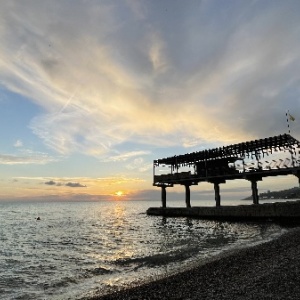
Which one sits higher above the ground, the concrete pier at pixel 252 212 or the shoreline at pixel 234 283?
the concrete pier at pixel 252 212

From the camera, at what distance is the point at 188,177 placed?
55.5 m

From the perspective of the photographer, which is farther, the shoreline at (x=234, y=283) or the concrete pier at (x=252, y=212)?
the concrete pier at (x=252, y=212)

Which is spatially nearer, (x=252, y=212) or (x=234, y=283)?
(x=234, y=283)

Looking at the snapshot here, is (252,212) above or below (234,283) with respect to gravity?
above

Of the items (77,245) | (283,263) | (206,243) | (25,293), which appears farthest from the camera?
(77,245)

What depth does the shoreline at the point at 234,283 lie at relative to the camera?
8523 mm

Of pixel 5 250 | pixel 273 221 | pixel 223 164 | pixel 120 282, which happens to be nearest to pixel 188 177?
pixel 223 164

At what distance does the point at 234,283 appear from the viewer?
32.0 feet

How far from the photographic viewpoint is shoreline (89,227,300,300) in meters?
8.52

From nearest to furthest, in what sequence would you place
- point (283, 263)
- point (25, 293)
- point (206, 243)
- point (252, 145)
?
point (283, 263)
point (25, 293)
point (206, 243)
point (252, 145)

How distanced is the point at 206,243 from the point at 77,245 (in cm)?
1242

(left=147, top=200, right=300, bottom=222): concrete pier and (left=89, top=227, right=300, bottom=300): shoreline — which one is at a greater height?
(left=147, top=200, right=300, bottom=222): concrete pier

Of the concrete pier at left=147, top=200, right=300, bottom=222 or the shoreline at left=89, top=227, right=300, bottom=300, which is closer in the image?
the shoreline at left=89, top=227, right=300, bottom=300

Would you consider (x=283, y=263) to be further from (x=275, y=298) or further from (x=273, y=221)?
(x=273, y=221)
